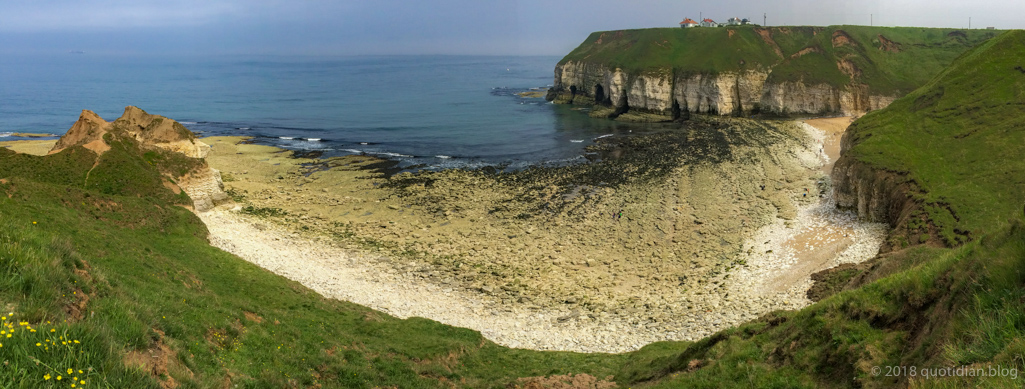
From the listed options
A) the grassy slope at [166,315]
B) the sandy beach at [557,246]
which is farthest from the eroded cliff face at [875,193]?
the grassy slope at [166,315]

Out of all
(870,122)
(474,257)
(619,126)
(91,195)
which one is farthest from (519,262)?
(619,126)

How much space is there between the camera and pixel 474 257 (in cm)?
3300

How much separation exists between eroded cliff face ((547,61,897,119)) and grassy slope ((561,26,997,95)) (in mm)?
1886

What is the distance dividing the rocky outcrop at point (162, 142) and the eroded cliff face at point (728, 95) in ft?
257

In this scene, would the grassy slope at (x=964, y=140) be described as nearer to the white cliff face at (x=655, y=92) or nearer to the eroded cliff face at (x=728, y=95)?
the eroded cliff face at (x=728, y=95)

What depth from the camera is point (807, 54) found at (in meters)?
97.7

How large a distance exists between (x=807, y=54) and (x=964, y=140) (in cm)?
6628

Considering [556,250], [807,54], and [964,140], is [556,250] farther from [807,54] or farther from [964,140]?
[807,54]

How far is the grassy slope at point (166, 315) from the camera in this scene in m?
7.93

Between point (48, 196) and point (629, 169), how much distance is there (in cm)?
4757

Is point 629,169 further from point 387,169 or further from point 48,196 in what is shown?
point 48,196

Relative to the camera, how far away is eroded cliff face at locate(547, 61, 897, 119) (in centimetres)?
8581

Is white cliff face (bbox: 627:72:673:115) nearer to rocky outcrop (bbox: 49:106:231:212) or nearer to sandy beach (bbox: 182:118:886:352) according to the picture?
sandy beach (bbox: 182:118:886:352)

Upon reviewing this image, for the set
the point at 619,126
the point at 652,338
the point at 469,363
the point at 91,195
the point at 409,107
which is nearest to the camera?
the point at 469,363
